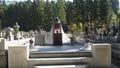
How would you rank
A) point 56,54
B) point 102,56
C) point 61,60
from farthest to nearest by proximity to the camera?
point 56,54
point 102,56
point 61,60

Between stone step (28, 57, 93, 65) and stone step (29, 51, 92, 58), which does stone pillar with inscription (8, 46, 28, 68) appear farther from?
stone step (29, 51, 92, 58)

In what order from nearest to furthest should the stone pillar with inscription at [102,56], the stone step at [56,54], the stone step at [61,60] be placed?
the stone step at [61,60] < the stone pillar with inscription at [102,56] < the stone step at [56,54]

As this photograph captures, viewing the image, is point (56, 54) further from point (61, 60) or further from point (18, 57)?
point (18, 57)

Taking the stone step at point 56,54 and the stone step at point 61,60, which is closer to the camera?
the stone step at point 61,60

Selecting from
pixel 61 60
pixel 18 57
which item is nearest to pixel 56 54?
pixel 61 60

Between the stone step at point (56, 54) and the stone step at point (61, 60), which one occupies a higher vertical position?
the stone step at point (56, 54)

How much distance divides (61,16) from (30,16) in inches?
386

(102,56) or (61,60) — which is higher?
(102,56)

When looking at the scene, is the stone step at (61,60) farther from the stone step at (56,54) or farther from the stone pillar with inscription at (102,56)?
the stone step at (56,54)

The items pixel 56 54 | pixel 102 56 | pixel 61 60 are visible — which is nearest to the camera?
pixel 61 60

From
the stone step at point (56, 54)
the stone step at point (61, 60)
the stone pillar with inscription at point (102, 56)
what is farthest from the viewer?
the stone step at point (56, 54)

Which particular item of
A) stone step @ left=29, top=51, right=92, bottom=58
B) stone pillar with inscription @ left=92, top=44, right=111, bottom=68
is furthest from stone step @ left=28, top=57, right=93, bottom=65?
stone step @ left=29, top=51, right=92, bottom=58

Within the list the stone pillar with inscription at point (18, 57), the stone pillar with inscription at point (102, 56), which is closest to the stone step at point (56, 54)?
the stone pillar with inscription at point (102, 56)

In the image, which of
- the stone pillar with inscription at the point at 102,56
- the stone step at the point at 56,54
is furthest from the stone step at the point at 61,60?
the stone step at the point at 56,54
